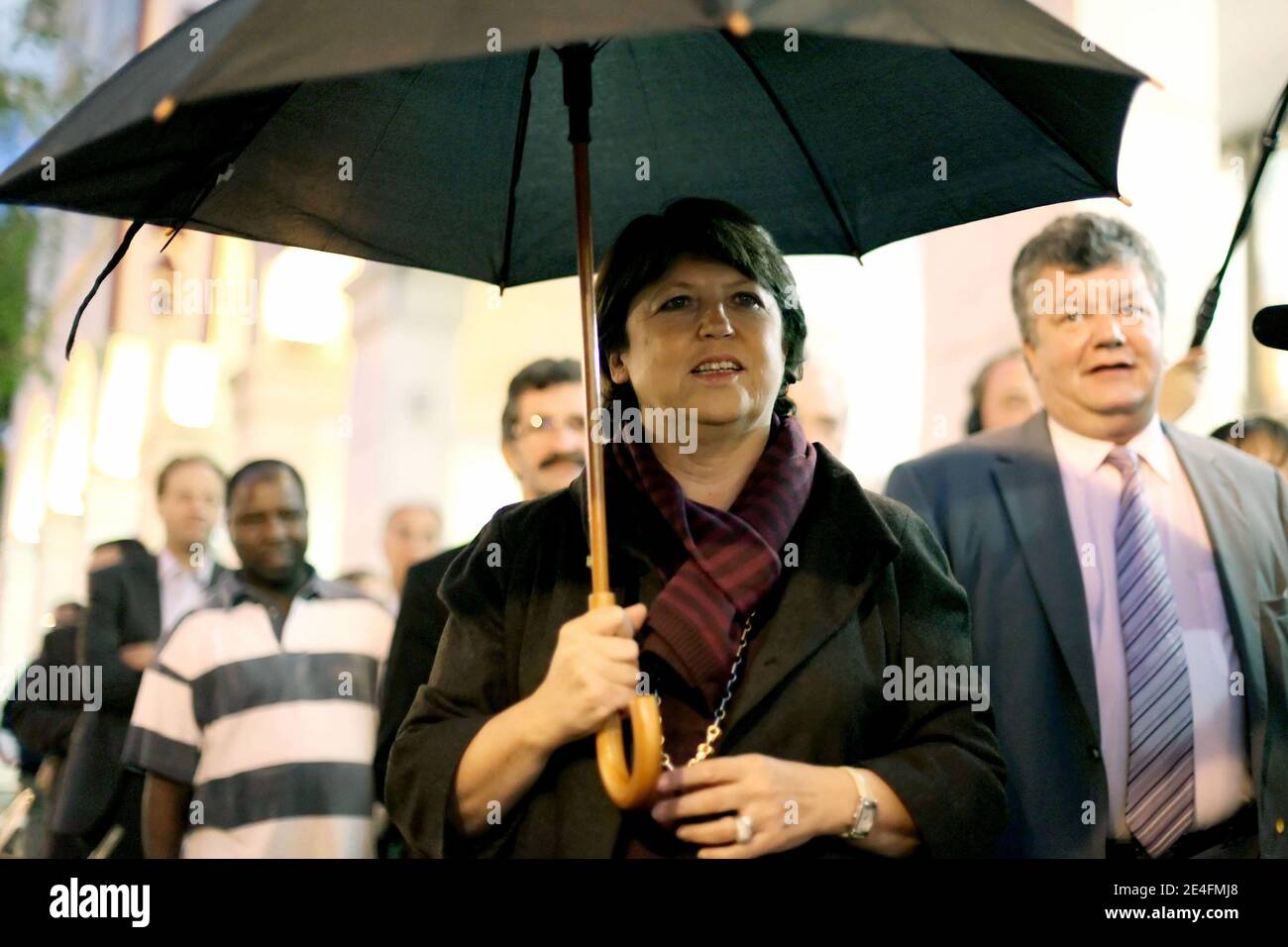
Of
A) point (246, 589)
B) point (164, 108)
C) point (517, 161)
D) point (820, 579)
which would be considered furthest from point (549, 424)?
point (164, 108)

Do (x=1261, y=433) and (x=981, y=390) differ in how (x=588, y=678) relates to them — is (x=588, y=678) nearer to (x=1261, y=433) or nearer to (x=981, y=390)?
(x=1261, y=433)

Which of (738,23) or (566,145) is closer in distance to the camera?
(738,23)

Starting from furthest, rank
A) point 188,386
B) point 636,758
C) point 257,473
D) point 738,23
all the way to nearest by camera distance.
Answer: point 188,386
point 257,473
point 636,758
point 738,23

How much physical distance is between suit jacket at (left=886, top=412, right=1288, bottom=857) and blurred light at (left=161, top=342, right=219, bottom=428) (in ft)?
17.9

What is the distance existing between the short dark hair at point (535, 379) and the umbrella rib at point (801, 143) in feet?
3.87

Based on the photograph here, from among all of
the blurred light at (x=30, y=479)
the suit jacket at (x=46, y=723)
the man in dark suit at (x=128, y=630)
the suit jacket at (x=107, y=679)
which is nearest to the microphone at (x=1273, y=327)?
the man in dark suit at (x=128, y=630)

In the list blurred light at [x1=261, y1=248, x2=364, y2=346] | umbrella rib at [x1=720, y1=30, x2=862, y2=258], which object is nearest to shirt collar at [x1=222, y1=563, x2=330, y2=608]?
umbrella rib at [x1=720, y1=30, x2=862, y2=258]

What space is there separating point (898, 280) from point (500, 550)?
3.59 meters

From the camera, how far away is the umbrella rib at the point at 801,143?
2842 mm

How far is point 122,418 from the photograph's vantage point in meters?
7.61

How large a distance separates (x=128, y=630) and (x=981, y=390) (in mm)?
2951

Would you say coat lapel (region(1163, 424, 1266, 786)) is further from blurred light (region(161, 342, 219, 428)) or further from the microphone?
blurred light (region(161, 342, 219, 428))

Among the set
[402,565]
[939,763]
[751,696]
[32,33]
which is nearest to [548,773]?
[751,696]

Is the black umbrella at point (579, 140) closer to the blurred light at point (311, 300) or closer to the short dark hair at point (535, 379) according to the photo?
the short dark hair at point (535, 379)
